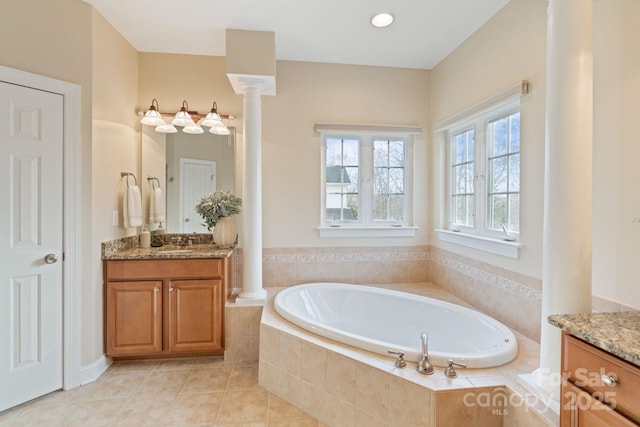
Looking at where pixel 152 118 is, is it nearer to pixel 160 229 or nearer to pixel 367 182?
pixel 160 229

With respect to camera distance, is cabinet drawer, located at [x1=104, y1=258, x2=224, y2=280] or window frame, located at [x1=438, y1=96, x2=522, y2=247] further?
cabinet drawer, located at [x1=104, y1=258, x2=224, y2=280]

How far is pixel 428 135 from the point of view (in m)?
3.11

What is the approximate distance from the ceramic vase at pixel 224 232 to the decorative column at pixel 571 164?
225cm

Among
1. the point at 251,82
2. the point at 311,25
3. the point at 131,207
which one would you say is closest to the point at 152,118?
the point at 131,207

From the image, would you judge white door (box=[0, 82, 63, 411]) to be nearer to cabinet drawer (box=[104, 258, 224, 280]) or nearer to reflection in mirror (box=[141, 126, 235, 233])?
cabinet drawer (box=[104, 258, 224, 280])

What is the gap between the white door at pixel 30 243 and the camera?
1786 millimetres

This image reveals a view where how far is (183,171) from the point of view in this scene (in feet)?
9.28

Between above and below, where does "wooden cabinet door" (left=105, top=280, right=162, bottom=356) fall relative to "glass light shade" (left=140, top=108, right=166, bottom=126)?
below

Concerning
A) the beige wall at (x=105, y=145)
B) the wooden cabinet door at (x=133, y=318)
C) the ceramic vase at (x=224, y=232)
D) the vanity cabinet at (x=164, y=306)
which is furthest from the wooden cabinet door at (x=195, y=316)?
the beige wall at (x=105, y=145)

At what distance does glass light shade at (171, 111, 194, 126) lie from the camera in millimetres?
2555

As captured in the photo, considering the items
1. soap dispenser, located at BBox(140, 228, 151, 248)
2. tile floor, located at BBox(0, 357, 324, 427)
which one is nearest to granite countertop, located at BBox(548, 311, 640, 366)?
tile floor, located at BBox(0, 357, 324, 427)

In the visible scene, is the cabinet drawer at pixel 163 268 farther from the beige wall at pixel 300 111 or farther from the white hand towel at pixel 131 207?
the beige wall at pixel 300 111

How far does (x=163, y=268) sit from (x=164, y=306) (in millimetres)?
293

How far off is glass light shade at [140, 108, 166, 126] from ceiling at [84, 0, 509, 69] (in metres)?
0.61
